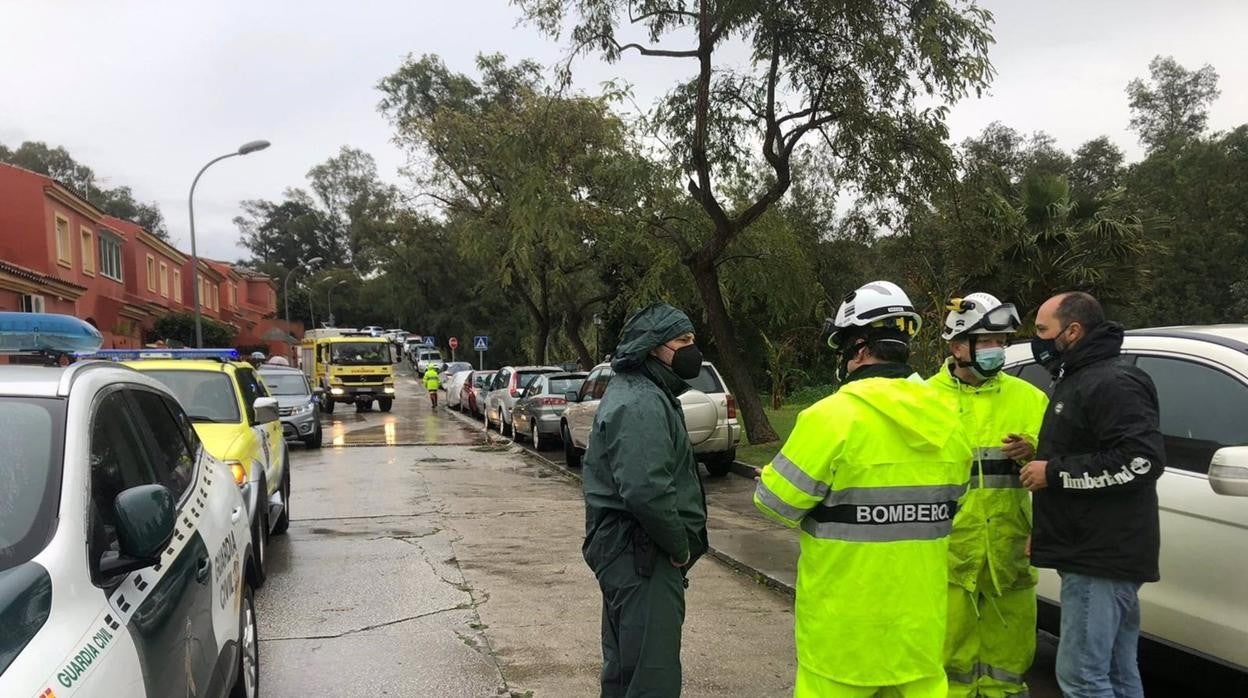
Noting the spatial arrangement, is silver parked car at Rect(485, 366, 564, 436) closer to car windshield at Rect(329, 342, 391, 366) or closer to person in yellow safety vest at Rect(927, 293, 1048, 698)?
car windshield at Rect(329, 342, 391, 366)

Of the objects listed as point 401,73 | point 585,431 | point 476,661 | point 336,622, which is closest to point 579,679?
point 476,661

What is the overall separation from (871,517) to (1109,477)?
1.08m

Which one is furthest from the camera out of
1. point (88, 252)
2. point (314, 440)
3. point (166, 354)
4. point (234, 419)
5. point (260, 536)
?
point (88, 252)

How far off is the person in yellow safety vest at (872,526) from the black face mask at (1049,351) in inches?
40.1

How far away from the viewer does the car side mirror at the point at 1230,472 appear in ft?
10.3

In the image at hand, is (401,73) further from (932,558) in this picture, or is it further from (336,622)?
(932,558)

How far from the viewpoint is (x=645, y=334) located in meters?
3.19

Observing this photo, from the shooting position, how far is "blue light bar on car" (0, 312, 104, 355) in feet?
12.4

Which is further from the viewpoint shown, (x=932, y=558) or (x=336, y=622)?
(x=336, y=622)

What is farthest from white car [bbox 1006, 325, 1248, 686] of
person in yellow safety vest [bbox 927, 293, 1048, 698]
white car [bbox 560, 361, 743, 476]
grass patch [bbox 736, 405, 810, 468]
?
grass patch [bbox 736, 405, 810, 468]

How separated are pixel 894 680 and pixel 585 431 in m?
10.7

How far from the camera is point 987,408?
11.6 ft

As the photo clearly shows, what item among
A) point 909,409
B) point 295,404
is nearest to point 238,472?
point 909,409

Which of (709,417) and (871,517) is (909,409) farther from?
(709,417)
